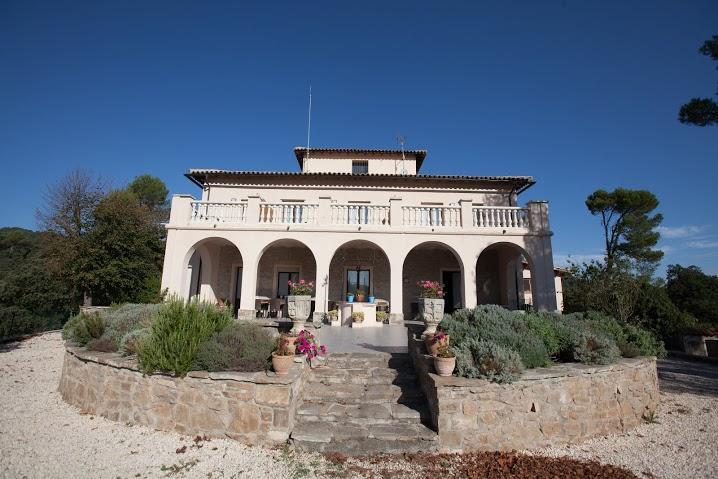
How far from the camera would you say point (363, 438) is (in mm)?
4418

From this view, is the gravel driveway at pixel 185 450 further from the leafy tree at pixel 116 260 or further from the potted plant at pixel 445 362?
the leafy tree at pixel 116 260

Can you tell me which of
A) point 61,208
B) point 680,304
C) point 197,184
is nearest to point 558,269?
point 680,304

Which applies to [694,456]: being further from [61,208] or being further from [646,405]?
[61,208]

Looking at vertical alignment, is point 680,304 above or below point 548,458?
above

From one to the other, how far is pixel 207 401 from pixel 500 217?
41.5 ft

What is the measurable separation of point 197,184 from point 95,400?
1286cm

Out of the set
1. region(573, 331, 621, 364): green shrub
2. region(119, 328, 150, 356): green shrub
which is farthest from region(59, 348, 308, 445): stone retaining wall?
region(573, 331, 621, 364): green shrub

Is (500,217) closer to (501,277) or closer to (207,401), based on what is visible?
(501,277)

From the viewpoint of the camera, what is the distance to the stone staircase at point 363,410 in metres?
4.34

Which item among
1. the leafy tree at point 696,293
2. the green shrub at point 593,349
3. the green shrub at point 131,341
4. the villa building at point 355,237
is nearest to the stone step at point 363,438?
the green shrub at point 593,349

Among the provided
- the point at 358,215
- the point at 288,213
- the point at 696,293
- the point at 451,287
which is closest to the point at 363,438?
the point at 358,215

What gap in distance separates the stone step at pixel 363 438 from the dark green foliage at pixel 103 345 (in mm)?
4210

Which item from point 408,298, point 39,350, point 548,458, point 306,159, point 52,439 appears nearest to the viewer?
point 548,458

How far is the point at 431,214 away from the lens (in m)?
13.6
